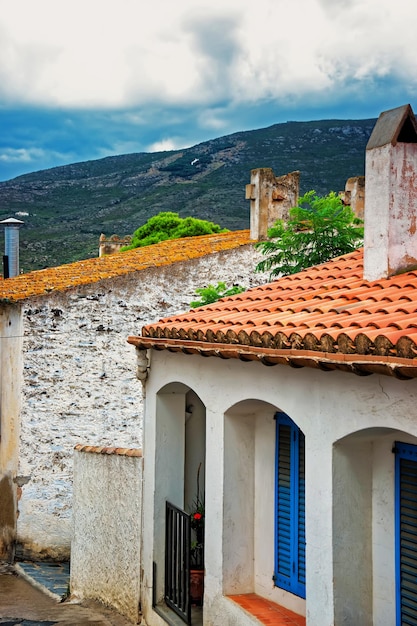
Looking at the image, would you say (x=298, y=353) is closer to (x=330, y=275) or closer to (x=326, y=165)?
(x=330, y=275)

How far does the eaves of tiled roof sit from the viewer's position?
5137 millimetres

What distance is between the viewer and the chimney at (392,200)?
764cm

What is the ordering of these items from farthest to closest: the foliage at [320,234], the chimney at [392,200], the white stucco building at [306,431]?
the foliage at [320,234] < the chimney at [392,200] < the white stucco building at [306,431]

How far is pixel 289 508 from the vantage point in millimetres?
7430

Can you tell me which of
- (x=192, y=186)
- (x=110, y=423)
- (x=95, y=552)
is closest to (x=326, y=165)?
(x=192, y=186)

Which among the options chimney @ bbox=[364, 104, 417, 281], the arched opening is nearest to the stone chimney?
the arched opening

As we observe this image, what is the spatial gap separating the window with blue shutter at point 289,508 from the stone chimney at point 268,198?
9.39 meters

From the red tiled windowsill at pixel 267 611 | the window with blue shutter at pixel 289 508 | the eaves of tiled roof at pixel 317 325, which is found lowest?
the red tiled windowsill at pixel 267 611

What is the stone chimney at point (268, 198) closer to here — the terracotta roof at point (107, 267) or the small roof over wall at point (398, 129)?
the terracotta roof at point (107, 267)

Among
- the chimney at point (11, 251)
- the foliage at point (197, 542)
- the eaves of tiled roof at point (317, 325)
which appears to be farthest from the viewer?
the chimney at point (11, 251)

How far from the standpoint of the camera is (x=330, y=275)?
8.74m

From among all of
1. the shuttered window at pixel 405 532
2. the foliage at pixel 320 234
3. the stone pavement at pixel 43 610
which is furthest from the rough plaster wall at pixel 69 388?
the shuttered window at pixel 405 532

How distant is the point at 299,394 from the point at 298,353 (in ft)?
1.89

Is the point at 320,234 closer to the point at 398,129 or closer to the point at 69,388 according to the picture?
the point at 398,129
